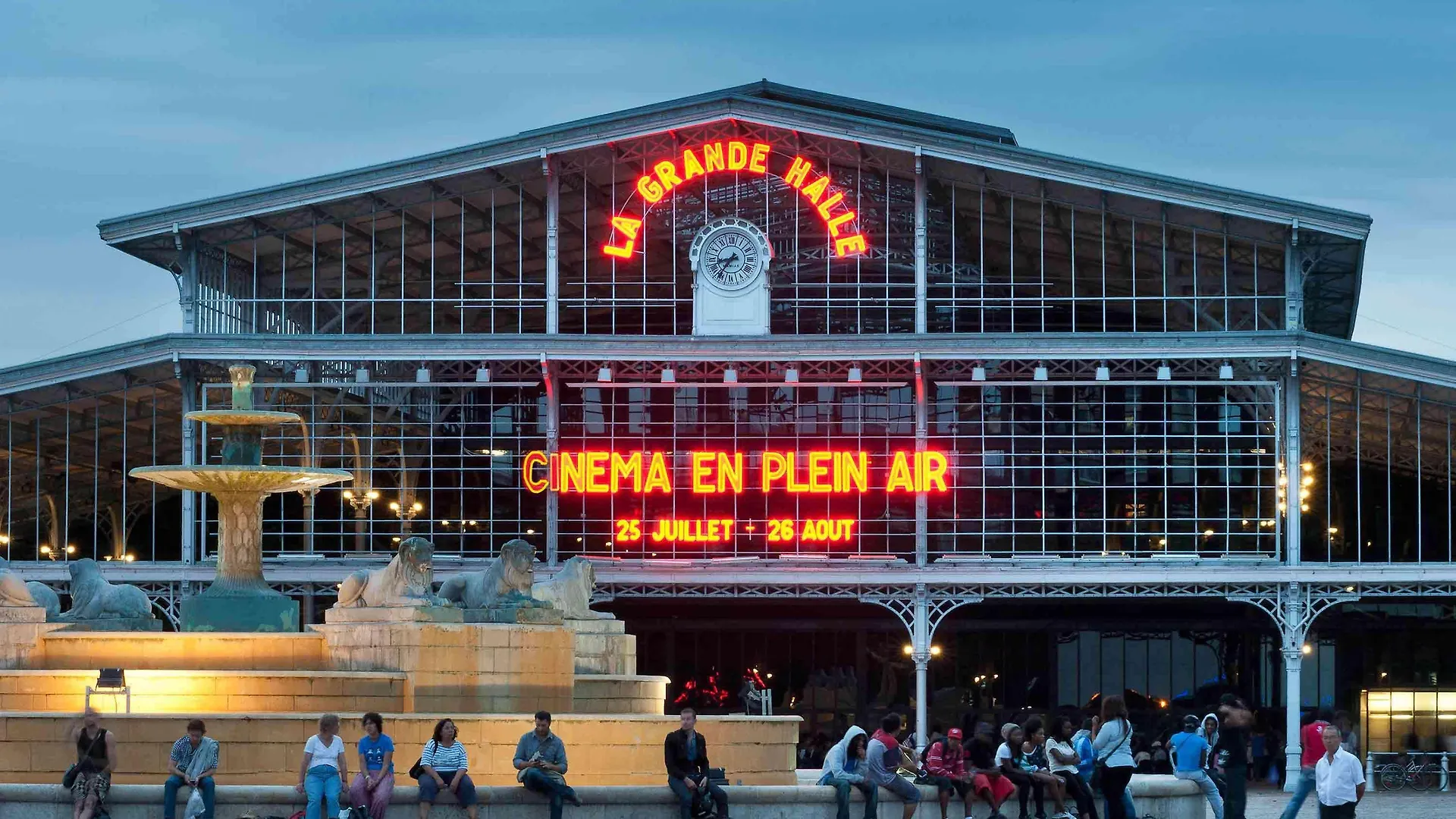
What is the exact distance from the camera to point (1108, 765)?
1041 inches

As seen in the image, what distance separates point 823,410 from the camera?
55188 millimetres

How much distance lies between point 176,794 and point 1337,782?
37.6 feet

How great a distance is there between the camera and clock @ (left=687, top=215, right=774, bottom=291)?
163ft

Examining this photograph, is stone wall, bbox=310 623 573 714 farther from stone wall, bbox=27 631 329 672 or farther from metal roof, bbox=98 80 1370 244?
metal roof, bbox=98 80 1370 244

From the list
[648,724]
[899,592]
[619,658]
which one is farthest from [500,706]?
[899,592]

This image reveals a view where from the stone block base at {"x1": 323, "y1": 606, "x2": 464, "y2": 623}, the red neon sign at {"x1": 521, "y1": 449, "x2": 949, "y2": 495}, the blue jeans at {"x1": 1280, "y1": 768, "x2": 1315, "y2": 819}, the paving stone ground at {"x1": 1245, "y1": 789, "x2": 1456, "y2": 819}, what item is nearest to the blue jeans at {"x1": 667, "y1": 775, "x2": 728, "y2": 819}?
the stone block base at {"x1": 323, "y1": 606, "x2": 464, "y2": 623}

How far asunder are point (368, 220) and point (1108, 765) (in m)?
30.0

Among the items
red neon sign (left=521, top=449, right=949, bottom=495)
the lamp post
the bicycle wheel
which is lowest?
the bicycle wheel

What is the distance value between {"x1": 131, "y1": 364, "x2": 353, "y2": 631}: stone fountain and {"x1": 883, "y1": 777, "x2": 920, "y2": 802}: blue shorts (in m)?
9.83

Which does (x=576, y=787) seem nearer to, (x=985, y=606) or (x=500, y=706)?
(x=500, y=706)

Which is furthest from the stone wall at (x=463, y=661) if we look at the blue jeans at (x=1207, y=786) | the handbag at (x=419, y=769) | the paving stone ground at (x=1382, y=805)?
the paving stone ground at (x=1382, y=805)

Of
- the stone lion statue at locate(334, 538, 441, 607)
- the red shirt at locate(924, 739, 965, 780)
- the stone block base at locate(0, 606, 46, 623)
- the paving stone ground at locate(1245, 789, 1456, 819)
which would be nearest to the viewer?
the red shirt at locate(924, 739, 965, 780)

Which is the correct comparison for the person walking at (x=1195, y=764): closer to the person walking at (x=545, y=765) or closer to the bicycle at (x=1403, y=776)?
the person walking at (x=545, y=765)

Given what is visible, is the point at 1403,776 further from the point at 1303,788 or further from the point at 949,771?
the point at 1303,788
